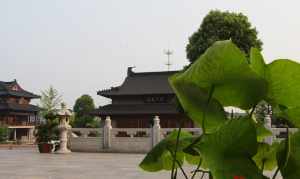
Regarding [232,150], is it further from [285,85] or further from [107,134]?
[107,134]

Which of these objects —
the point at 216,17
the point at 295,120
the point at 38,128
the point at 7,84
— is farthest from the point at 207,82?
the point at 7,84

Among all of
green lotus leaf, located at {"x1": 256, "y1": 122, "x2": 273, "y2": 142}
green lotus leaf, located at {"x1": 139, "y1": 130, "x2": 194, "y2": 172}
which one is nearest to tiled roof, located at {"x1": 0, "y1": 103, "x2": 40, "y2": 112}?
green lotus leaf, located at {"x1": 139, "y1": 130, "x2": 194, "y2": 172}

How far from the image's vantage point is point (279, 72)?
0.68 metres

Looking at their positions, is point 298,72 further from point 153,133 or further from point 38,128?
point 38,128

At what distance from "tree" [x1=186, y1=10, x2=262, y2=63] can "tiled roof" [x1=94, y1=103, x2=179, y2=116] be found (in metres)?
3.42

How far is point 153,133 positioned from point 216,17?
11038mm

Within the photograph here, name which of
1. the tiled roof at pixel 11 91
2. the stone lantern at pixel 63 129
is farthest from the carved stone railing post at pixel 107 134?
the tiled roof at pixel 11 91

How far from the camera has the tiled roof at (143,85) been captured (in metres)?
28.5

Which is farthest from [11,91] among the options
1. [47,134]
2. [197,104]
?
[197,104]

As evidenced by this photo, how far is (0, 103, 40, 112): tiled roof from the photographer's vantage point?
135 feet

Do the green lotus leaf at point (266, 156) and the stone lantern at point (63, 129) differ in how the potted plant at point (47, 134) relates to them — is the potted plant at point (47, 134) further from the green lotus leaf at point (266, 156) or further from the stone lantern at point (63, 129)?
the green lotus leaf at point (266, 156)

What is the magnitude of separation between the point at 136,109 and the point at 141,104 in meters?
0.92

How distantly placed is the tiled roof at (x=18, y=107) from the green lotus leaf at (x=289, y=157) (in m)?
42.5

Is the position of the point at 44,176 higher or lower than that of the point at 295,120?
lower
